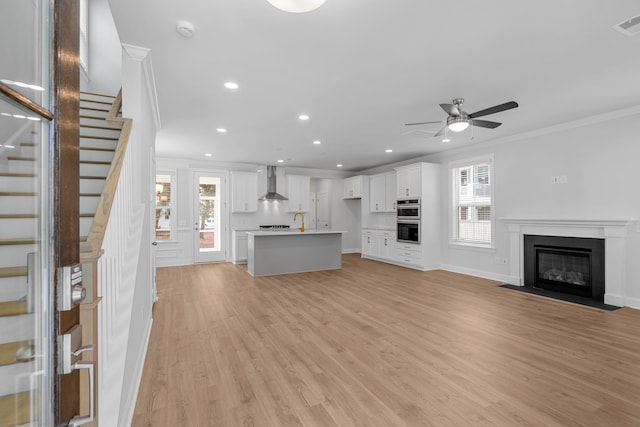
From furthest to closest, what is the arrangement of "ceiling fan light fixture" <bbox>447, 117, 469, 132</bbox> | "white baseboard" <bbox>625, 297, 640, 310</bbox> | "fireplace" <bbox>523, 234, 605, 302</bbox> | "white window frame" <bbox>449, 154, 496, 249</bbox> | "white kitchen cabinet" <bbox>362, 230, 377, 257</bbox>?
"white kitchen cabinet" <bbox>362, 230, 377, 257</bbox>, "white window frame" <bbox>449, 154, 496, 249</bbox>, "fireplace" <bbox>523, 234, 605, 302</bbox>, "white baseboard" <bbox>625, 297, 640, 310</bbox>, "ceiling fan light fixture" <bbox>447, 117, 469, 132</bbox>

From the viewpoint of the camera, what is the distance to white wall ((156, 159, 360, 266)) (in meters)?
7.50

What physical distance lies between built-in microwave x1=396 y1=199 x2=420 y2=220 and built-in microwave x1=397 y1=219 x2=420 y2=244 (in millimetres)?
118

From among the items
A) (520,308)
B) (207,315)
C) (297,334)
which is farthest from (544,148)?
(207,315)

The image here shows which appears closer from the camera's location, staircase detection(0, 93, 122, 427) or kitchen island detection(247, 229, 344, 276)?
staircase detection(0, 93, 122, 427)

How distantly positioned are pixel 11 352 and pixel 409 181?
23.9 ft

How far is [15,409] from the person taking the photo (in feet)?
1.99

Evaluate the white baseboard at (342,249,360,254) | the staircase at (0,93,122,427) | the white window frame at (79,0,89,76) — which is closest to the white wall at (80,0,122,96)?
the white window frame at (79,0,89,76)

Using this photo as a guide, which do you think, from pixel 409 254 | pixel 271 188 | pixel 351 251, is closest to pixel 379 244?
pixel 409 254

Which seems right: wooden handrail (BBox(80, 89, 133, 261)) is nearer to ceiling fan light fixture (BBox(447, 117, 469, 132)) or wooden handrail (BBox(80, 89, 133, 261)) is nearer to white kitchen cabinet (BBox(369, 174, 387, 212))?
ceiling fan light fixture (BBox(447, 117, 469, 132))

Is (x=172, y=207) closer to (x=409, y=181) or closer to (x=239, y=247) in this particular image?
(x=239, y=247)

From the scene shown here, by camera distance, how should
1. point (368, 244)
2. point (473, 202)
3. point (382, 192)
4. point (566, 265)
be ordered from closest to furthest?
point (566, 265) → point (473, 202) → point (382, 192) → point (368, 244)

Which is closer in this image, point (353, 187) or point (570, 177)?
point (570, 177)

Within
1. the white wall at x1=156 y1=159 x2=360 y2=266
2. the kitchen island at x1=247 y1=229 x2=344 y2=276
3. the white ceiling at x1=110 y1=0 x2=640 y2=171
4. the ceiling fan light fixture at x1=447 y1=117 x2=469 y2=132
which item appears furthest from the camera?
the white wall at x1=156 y1=159 x2=360 y2=266

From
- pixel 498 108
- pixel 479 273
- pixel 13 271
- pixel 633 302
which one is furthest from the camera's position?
pixel 479 273
